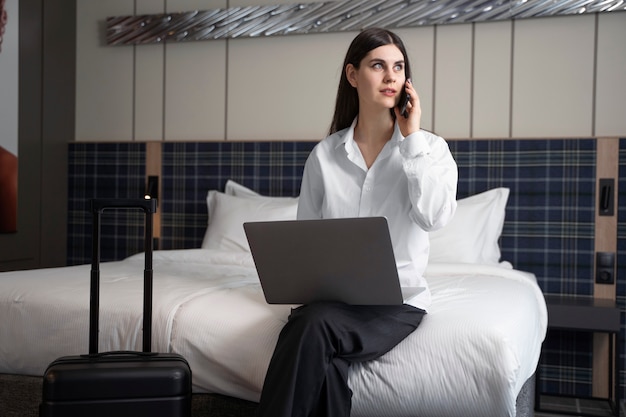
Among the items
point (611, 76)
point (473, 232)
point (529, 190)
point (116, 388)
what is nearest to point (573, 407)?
point (473, 232)

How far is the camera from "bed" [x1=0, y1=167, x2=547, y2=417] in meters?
1.91

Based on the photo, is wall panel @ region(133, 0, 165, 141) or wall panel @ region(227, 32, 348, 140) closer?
wall panel @ region(227, 32, 348, 140)

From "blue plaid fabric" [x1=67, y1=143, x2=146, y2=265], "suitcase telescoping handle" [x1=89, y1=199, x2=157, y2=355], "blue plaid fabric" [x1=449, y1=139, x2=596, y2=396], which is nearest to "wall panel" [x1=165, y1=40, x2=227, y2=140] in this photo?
"blue plaid fabric" [x1=67, y1=143, x2=146, y2=265]

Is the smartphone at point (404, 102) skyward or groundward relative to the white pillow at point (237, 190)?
skyward

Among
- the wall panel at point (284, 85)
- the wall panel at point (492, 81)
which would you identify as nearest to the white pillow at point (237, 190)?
the wall panel at point (284, 85)

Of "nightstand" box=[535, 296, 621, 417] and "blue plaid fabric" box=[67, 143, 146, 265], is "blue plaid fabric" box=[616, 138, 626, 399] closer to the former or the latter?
"nightstand" box=[535, 296, 621, 417]

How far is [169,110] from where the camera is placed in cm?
474

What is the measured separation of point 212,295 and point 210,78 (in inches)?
97.6

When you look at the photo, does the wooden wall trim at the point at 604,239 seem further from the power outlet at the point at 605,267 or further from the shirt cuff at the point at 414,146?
the shirt cuff at the point at 414,146

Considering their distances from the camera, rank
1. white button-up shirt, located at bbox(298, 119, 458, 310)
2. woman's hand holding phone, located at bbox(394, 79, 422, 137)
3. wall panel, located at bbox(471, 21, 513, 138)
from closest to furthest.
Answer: white button-up shirt, located at bbox(298, 119, 458, 310), woman's hand holding phone, located at bbox(394, 79, 422, 137), wall panel, located at bbox(471, 21, 513, 138)

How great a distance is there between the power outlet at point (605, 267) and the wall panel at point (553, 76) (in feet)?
2.16

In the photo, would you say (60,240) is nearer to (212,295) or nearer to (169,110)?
(169,110)

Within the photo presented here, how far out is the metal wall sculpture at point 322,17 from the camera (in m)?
3.89

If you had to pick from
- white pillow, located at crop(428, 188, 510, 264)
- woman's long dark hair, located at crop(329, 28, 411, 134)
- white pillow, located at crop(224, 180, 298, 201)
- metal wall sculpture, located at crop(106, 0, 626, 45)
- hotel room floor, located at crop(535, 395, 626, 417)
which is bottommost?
hotel room floor, located at crop(535, 395, 626, 417)
